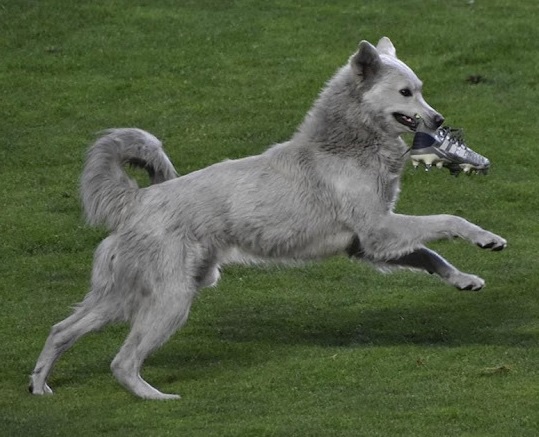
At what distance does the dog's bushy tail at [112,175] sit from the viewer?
1039 cm

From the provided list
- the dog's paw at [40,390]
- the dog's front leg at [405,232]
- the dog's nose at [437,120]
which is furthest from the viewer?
the dog's nose at [437,120]

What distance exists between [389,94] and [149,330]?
242 cm

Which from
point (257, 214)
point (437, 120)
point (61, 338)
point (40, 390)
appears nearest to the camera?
point (40, 390)

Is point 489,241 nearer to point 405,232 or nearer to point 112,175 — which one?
point 405,232

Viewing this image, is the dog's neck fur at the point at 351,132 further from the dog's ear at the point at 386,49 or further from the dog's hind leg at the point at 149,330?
the dog's hind leg at the point at 149,330

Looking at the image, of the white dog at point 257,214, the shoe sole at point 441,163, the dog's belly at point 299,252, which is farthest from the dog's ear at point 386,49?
the dog's belly at point 299,252

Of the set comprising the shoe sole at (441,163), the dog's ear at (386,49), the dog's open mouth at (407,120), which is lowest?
the shoe sole at (441,163)

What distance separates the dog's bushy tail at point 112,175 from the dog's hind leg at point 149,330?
0.68 meters

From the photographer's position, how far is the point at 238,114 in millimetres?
18078

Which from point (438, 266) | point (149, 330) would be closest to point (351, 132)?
point (438, 266)

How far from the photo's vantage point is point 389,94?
1052cm

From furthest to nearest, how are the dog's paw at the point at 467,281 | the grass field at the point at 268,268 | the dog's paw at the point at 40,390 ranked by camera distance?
the dog's paw at the point at 467,281
the dog's paw at the point at 40,390
the grass field at the point at 268,268

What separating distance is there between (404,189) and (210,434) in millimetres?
7579

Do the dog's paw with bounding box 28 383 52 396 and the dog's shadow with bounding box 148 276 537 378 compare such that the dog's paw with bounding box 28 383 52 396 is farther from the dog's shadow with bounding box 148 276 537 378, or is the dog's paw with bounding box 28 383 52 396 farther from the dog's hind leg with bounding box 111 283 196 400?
the dog's shadow with bounding box 148 276 537 378
